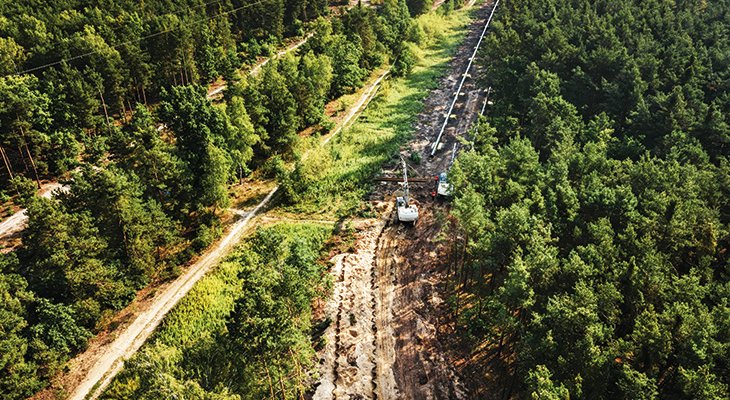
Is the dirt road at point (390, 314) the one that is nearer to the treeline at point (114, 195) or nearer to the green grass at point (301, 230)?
the green grass at point (301, 230)

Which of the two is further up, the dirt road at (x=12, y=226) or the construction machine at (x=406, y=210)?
the dirt road at (x=12, y=226)

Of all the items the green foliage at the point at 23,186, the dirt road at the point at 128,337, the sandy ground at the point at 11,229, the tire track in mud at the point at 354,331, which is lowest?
the tire track in mud at the point at 354,331

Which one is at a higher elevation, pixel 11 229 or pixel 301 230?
pixel 11 229

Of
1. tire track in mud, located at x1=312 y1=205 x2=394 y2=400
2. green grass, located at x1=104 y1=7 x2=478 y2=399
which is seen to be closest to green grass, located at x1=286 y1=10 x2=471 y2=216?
green grass, located at x1=104 y1=7 x2=478 y2=399

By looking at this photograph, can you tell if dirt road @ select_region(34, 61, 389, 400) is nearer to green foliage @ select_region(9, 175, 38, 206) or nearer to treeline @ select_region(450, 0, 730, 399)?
green foliage @ select_region(9, 175, 38, 206)

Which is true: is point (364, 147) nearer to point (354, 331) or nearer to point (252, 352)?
point (354, 331)

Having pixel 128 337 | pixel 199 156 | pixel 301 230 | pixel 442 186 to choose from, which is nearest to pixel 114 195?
pixel 199 156

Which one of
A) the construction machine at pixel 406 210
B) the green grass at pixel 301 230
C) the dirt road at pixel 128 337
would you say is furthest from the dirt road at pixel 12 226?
→ the construction machine at pixel 406 210

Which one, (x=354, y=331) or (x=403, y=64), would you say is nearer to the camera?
A: (x=354, y=331)
